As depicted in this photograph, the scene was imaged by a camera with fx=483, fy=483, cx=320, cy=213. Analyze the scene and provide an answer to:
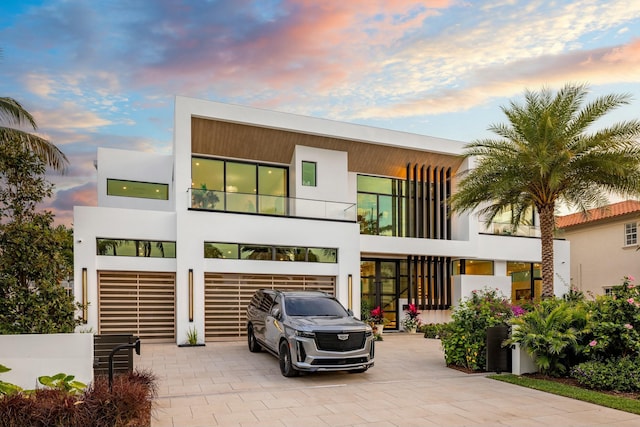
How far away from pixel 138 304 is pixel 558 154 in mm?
13885

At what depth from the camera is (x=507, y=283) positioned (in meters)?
22.1

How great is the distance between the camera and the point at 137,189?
1970 centimetres

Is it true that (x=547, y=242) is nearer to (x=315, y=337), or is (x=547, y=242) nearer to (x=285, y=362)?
(x=315, y=337)

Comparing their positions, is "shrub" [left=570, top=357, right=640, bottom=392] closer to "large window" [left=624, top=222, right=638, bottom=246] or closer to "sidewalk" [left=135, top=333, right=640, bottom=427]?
"sidewalk" [left=135, top=333, right=640, bottom=427]

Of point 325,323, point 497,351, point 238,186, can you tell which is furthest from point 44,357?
point 238,186

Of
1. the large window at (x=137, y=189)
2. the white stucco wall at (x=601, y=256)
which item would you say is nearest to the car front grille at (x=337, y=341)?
the large window at (x=137, y=189)

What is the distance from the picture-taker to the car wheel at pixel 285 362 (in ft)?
33.5

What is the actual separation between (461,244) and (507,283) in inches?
118

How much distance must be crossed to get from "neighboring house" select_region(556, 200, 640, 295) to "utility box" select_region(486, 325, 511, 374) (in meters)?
15.3

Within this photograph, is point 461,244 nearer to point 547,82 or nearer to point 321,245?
point 321,245

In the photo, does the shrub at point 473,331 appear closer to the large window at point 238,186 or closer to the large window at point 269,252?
the large window at point 269,252

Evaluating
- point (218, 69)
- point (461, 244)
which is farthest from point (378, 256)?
point (218, 69)

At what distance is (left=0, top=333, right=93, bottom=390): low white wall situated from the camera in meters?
7.81

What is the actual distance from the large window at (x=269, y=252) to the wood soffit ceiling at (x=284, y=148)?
13.3 ft
